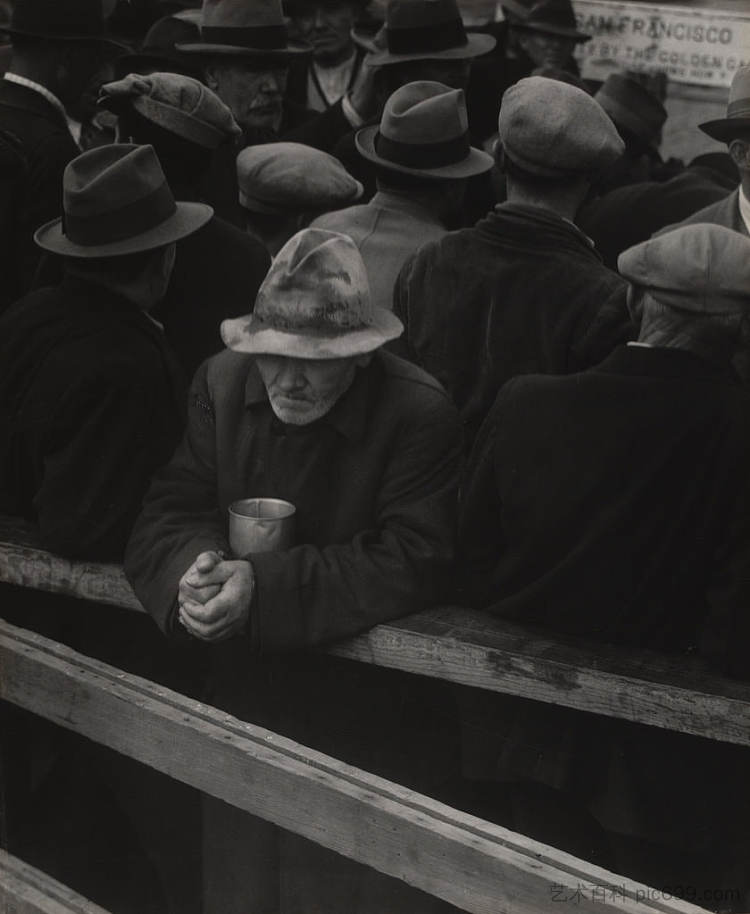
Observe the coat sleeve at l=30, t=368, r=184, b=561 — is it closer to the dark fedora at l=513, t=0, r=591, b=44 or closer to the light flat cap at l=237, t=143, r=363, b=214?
the light flat cap at l=237, t=143, r=363, b=214

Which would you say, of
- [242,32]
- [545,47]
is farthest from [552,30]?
[242,32]

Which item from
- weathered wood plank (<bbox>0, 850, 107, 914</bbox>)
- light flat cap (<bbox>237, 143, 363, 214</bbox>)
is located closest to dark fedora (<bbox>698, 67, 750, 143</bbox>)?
light flat cap (<bbox>237, 143, 363, 214</bbox>)

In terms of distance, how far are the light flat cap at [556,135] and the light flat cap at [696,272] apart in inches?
38.4

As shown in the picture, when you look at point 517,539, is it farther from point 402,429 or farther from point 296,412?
point 296,412

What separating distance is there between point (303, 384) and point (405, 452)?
30 cm

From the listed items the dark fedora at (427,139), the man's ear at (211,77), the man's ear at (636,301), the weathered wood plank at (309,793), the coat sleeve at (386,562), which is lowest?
the weathered wood plank at (309,793)

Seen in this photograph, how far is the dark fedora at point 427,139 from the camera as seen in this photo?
14.6 ft

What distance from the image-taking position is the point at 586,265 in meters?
3.96

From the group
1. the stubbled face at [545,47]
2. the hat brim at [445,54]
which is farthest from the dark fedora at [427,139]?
the stubbled face at [545,47]

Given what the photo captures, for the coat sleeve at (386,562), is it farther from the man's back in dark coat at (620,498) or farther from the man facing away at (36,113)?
the man facing away at (36,113)

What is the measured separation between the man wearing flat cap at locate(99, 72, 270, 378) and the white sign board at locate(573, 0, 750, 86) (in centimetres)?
524

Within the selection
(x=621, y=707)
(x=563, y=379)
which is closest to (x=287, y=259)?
(x=563, y=379)

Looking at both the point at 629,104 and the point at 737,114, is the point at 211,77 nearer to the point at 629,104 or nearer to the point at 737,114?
the point at 629,104

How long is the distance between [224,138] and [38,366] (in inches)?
55.7
